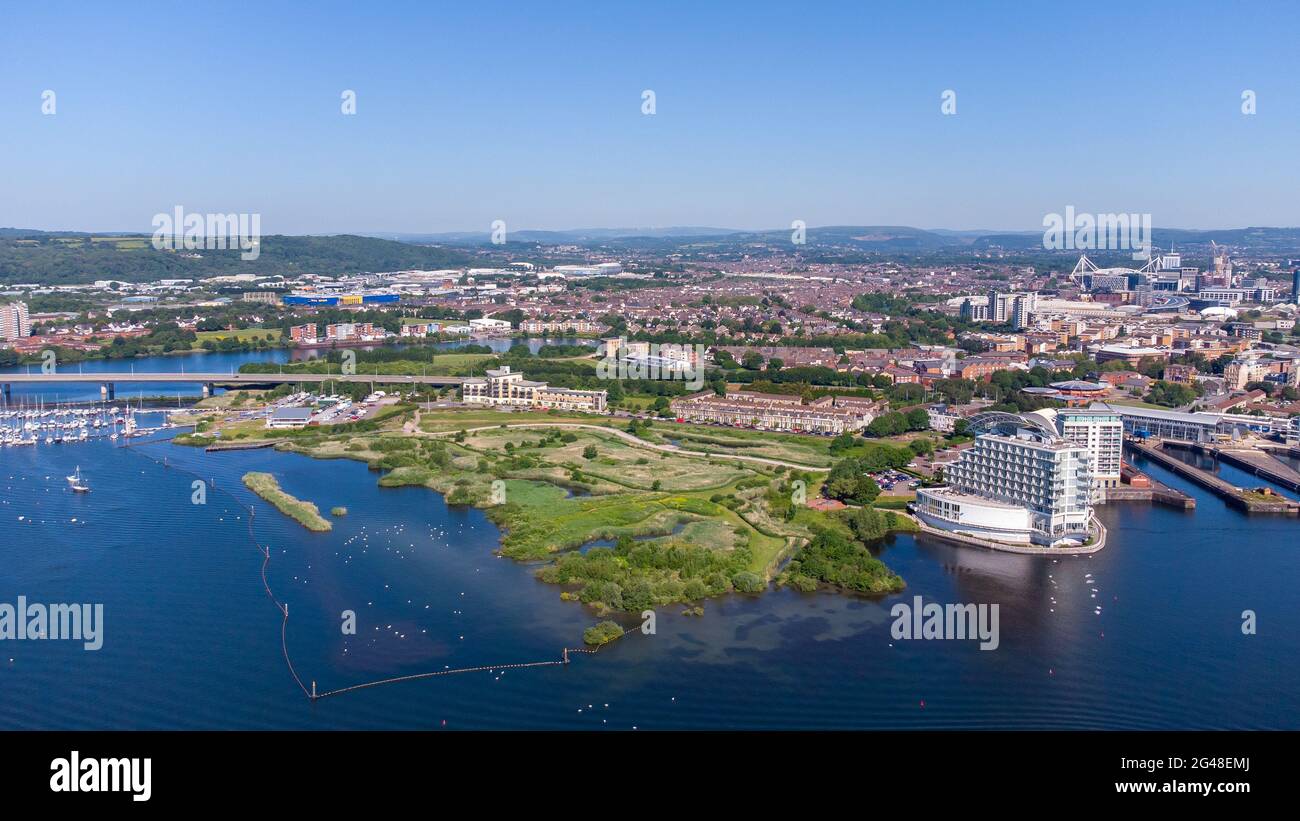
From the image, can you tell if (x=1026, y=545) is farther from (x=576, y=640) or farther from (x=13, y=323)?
(x=13, y=323)

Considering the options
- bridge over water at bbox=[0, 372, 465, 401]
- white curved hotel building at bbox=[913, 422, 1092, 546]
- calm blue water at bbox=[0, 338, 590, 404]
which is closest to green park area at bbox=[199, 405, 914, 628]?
white curved hotel building at bbox=[913, 422, 1092, 546]

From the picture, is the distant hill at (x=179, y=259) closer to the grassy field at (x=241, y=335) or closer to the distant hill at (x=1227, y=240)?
the grassy field at (x=241, y=335)

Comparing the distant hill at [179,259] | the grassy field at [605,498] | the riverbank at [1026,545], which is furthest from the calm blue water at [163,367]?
the distant hill at [179,259]

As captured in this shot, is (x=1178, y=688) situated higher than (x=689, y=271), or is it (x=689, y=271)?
(x=689, y=271)

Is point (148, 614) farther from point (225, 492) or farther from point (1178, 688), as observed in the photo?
point (1178, 688)

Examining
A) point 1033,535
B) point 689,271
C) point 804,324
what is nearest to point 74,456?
point 1033,535
